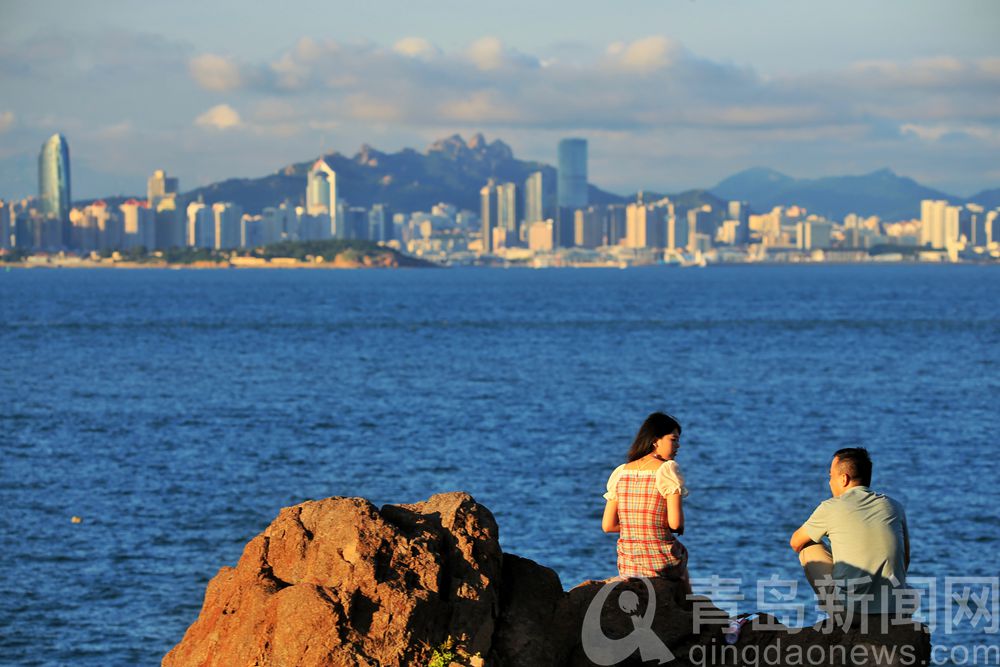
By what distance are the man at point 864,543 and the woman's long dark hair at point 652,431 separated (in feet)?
2.69

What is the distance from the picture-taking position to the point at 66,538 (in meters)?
23.2

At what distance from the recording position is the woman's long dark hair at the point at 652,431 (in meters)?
6.99

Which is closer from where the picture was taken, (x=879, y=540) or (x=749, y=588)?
(x=879, y=540)

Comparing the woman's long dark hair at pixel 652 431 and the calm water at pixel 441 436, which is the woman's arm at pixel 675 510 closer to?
the woman's long dark hair at pixel 652 431

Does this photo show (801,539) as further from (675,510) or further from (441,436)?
(441,436)

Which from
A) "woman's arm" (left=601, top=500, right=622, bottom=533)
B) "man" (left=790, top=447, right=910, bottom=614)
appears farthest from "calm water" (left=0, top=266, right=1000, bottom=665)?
"man" (left=790, top=447, right=910, bottom=614)

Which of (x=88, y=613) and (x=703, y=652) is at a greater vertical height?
(x=703, y=652)

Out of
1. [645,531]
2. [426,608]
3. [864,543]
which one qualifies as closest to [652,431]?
[645,531]

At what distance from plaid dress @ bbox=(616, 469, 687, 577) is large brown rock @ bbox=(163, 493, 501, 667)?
0.71 meters

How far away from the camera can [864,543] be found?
658cm

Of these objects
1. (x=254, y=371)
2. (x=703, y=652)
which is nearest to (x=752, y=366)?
(x=254, y=371)

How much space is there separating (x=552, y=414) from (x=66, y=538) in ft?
63.7

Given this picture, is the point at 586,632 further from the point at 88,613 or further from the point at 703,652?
the point at 88,613

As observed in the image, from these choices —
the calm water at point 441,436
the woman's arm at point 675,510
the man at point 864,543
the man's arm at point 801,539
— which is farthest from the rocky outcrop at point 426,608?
the calm water at point 441,436
